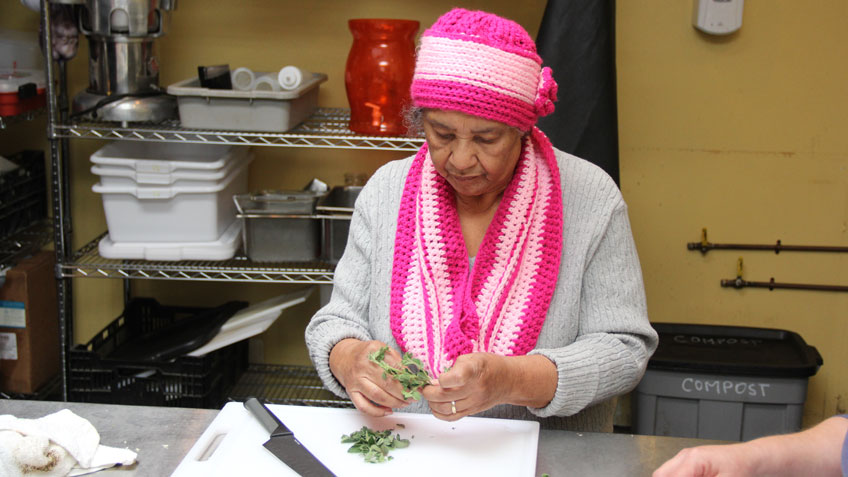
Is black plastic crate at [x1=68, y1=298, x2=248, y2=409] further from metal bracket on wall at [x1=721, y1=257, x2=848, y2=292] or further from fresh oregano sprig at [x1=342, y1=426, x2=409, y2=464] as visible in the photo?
metal bracket on wall at [x1=721, y1=257, x2=848, y2=292]

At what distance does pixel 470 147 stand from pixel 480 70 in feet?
0.42

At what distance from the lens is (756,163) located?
2.59 m

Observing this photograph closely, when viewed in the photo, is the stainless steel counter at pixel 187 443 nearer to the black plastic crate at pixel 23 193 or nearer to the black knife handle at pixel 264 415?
the black knife handle at pixel 264 415

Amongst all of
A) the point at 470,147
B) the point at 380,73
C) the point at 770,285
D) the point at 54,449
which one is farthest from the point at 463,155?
the point at 770,285

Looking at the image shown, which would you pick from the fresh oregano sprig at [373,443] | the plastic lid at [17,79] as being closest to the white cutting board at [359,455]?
the fresh oregano sprig at [373,443]

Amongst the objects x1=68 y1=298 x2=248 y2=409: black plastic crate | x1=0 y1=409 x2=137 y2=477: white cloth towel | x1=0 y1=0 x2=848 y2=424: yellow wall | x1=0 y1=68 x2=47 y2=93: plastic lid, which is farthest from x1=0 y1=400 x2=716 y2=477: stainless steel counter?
x1=0 y1=0 x2=848 y2=424: yellow wall

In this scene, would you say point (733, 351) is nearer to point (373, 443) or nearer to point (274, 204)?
point (274, 204)

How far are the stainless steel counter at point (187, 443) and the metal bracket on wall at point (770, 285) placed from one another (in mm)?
1523

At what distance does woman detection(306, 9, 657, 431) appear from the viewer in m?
1.28

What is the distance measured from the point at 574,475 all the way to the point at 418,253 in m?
0.48

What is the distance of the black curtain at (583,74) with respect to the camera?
2.18m

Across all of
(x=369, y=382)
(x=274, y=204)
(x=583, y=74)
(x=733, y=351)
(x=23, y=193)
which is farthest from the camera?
(x=23, y=193)

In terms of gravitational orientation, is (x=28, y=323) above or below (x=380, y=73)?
below

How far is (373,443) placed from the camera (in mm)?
1188
